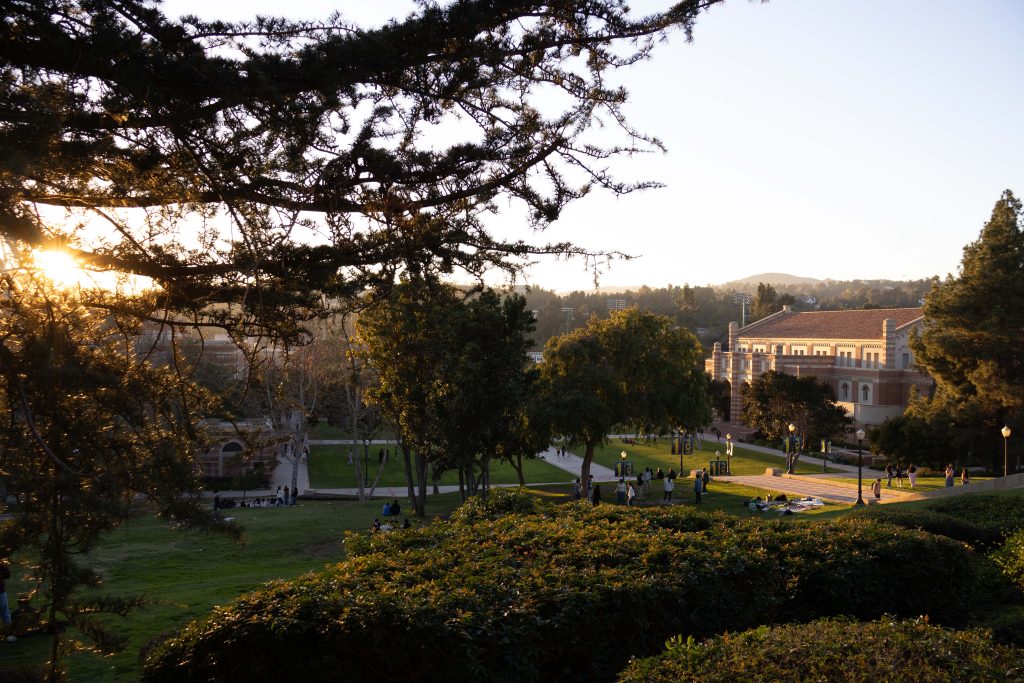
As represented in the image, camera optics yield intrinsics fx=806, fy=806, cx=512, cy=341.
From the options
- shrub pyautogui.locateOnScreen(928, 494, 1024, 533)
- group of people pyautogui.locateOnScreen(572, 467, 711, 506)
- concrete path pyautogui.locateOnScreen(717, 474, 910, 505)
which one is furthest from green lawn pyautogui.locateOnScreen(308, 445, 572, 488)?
shrub pyautogui.locateOnScreen(928, 494, 1024, 533)

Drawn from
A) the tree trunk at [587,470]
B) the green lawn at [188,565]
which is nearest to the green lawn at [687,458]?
the tree trunk at [587,470]

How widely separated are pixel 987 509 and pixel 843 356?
48933mm

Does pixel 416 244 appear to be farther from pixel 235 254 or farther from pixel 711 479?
pixel 711 479

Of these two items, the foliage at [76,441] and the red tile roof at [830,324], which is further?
the red tile roof at [830,324]

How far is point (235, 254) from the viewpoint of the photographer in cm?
617

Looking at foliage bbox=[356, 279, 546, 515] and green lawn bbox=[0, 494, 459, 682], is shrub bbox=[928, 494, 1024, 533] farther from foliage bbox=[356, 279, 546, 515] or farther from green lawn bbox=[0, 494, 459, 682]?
green lawn bbox=[0, 494, 459, 682]

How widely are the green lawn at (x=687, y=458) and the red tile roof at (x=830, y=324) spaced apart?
45.2 ft

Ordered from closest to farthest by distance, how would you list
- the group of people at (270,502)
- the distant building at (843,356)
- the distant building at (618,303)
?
the group of people at (270,502)
the distant building at (843,356)
the distant building at (618,303)

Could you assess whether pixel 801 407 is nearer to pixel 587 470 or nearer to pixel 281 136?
pixel 587 470

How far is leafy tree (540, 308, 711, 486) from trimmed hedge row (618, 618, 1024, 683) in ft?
76.4

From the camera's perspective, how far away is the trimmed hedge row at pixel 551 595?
5625 millimetres

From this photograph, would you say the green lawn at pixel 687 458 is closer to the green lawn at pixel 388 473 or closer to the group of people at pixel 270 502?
the green lawn at pixel 388 473

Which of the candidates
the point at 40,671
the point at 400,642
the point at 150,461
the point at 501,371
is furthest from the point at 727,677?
the point at 501,371

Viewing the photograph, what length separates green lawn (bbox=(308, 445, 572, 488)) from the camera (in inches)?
1593
